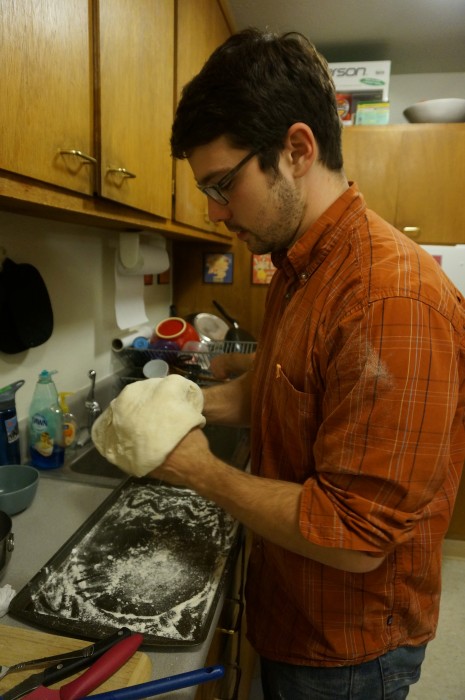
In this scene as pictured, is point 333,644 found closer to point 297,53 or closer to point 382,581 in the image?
point 382,581

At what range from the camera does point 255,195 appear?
2.30ft

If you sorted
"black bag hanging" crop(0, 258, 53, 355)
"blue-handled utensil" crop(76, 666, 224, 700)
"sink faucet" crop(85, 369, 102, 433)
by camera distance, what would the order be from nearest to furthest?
"blue-handled utensil" crop(76, 666, 224, 700)
"black bag hanging" crop(0, 258, 53, 355)
"sink faucet" crop(85, 369, 102, 433)

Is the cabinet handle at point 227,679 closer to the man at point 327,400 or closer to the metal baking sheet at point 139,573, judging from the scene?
the man at point 327,400

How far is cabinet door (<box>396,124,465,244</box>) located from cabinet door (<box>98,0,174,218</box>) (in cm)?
129

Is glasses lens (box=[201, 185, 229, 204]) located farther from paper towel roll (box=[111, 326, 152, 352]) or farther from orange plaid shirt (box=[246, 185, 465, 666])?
paper towel roll (box=[111, 326, 152, 352])

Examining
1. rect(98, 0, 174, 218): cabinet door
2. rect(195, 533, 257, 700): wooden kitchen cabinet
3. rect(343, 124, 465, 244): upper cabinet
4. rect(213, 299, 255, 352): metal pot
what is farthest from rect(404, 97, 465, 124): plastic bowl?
rect(195, 533, 257, 700): wooden kitchen cabinet

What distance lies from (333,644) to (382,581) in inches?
4.9

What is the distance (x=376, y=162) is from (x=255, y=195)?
1.60 meters

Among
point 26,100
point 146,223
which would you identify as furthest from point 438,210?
point 26,100

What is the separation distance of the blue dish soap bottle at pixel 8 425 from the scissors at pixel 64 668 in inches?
22.3

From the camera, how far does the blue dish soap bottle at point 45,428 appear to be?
1094 millimetres

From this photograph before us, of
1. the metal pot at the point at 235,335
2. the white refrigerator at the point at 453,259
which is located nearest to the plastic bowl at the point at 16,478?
the metal pot at the point at 235,335

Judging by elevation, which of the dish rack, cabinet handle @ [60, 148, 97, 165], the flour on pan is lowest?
the flour on pan

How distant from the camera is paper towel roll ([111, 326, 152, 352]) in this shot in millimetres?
1575
